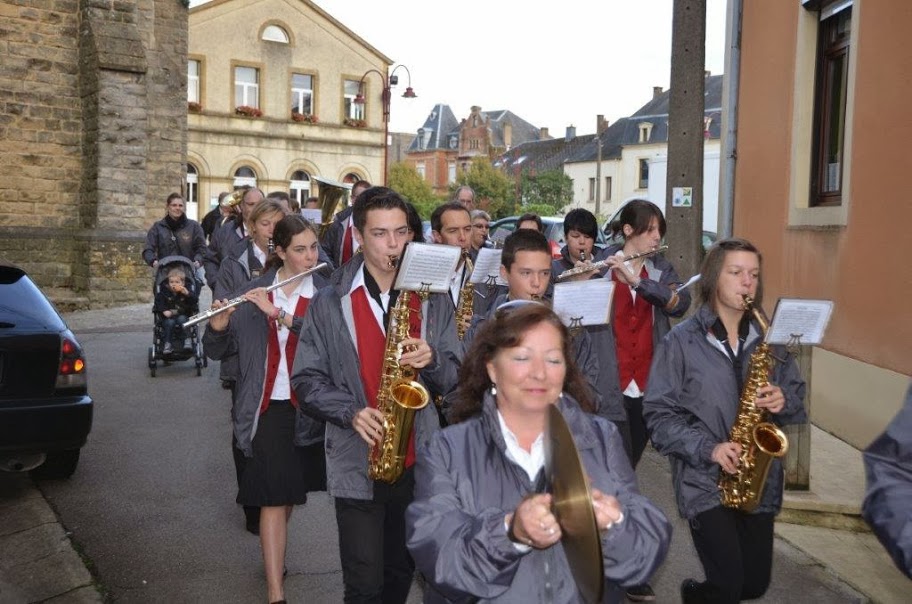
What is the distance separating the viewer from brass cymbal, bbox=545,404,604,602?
203 centimetres

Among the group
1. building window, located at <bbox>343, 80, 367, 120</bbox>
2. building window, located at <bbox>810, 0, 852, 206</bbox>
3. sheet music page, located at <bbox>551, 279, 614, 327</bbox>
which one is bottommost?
sheet music page, located at <bbox>551, 279, 614, 327</bbox>

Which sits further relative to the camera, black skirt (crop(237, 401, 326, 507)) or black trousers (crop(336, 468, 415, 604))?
black skirt (crop(237, 401, 326, 507))

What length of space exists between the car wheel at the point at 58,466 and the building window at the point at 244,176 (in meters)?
41.5

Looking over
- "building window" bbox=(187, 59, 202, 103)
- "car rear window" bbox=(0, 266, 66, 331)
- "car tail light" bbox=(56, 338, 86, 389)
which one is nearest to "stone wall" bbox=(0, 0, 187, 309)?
"car rear window" bbox=(0, 266, 66, 331)

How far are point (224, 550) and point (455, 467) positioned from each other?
357 centimetres

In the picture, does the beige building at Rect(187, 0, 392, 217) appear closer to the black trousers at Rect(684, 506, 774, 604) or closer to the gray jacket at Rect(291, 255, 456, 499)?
the gray jacket at Rect(291, 255, 456, 499)

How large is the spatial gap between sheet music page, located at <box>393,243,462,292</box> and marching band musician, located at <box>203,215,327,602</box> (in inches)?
37.9

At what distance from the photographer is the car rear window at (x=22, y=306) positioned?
20.8ft

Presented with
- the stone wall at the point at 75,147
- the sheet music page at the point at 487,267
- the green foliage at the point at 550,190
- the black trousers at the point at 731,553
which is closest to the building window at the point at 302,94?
the green foliage at the point at 550,190

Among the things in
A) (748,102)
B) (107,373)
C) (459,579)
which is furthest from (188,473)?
(748,102)

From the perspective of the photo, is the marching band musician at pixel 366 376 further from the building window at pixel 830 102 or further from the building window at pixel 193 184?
the building window at pixel 193 184

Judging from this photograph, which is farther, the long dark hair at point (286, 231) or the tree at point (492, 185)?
the tree at point (492, 185)

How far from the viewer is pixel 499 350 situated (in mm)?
2861

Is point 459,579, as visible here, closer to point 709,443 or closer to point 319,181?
point 709,443
